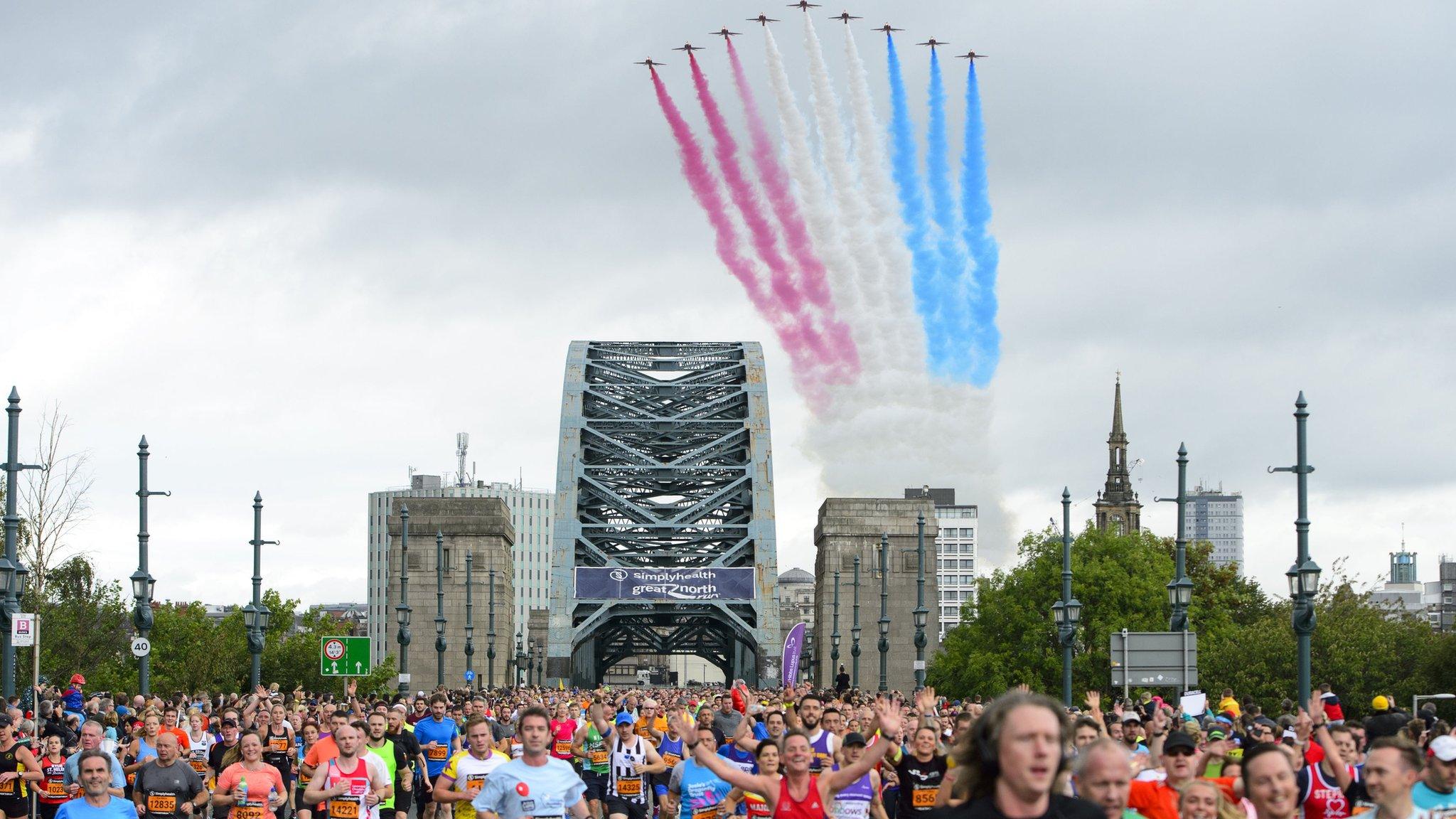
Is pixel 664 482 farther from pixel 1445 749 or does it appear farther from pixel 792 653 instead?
pixel 1445 749

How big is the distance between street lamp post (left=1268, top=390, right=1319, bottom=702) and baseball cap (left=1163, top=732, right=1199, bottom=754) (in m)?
15.2

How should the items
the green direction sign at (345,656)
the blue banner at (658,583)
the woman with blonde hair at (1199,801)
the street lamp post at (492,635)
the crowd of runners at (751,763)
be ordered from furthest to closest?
the blue banner at (658,583) → the street lamp post at (492,635) → the green direction sign at (345,656) → the woman with blonde hair at (1199,801) → the crowd of runners at (751,763)

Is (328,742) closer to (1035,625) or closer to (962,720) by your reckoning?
(962,720)

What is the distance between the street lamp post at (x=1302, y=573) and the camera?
25.9 m

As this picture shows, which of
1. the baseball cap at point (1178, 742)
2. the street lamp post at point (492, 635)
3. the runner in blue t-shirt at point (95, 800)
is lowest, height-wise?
the street lamp post at point (492, 635)

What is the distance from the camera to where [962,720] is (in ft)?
54.3

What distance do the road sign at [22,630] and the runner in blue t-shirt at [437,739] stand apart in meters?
7.03

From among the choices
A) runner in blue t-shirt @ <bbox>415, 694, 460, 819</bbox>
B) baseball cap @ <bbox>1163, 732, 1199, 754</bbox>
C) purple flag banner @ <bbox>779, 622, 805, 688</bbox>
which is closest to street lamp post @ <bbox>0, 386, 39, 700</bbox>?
runner in blue t-shirt @ <bbox>415, 694, 460, 819</bbox>

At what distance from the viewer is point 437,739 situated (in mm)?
22594

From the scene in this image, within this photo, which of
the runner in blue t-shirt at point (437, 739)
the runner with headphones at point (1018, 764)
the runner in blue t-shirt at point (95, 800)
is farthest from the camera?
the runner in blue t-shirt at point (437, 739)

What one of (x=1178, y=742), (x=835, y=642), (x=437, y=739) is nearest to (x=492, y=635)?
(x=835, y=642)

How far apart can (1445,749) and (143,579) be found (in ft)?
91.4

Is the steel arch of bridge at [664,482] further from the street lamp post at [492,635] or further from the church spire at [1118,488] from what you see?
the church spire at [1118,488]

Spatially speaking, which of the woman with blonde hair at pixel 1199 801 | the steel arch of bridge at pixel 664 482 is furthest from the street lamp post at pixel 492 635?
the woman with blonde hair at pixel 1199 801
